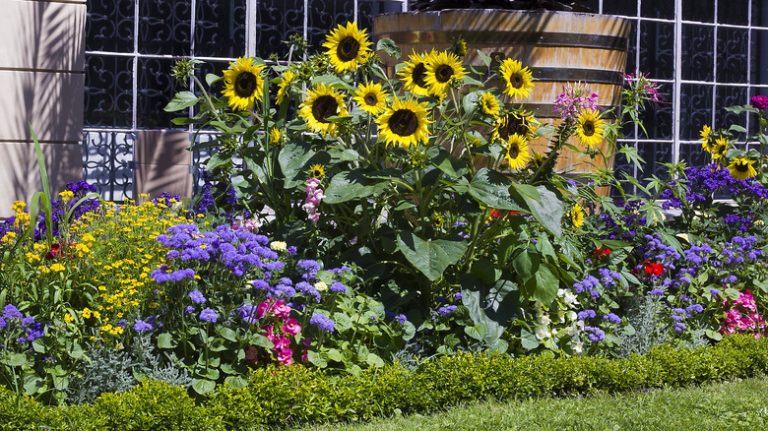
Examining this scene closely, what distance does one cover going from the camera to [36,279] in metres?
4.18

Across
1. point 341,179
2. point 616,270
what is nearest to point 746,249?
point 616,270

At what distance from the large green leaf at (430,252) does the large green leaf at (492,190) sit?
0.20 m

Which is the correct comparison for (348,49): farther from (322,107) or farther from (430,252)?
(430,252)

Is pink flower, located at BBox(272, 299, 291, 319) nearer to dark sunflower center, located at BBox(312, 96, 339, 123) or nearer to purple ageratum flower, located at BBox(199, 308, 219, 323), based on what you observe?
purple ageratum flower, located at BBox(199, 308, 219, 323)

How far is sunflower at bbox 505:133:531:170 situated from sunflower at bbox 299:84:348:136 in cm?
65

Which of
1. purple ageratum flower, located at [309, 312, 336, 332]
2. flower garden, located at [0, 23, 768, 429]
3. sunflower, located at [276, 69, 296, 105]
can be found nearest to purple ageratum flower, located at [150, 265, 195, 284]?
flower garden, located at [0, 23, 768, 429]

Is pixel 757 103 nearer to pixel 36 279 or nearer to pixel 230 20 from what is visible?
pixel 230 20

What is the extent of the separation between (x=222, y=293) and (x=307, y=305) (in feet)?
1.01

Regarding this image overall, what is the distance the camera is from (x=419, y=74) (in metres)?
4.51

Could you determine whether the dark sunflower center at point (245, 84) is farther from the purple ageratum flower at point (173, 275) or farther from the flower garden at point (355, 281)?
the purple ageratum flower at point (173, 275)

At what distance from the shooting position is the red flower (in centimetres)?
520

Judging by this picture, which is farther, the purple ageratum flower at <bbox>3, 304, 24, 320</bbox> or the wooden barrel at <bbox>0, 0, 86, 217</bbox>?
the wooden barrel at <bbox>0, 0, 86, 217</bbox>

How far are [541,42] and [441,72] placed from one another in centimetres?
137

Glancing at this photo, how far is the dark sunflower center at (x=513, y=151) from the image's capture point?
4508 millimetres
